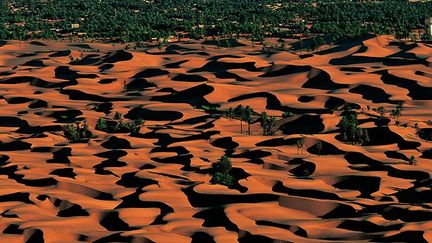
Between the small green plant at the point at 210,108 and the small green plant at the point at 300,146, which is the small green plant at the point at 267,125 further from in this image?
the small green plant at the point at 210,108

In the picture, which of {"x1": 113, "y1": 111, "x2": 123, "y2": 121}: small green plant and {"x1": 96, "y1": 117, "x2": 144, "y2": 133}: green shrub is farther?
{"x1": 113, "y1": 111, "x2": 123, "y2": 121}: small green plant

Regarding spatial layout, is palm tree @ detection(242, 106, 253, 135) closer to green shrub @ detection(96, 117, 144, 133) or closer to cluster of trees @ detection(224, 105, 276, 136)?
cluster of trees @ detection(224, 105, 276, 136)

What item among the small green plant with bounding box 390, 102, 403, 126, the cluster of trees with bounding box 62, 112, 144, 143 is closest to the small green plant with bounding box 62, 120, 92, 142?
the cluster of trees with bounding box 62, 112, 144, 143

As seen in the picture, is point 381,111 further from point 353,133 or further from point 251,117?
point 251,117

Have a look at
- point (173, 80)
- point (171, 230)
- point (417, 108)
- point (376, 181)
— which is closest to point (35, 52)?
point (173, 80)

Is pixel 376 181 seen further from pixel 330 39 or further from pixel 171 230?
pixel 330 39

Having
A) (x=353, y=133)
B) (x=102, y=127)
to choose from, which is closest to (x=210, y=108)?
(x=102, y=127)

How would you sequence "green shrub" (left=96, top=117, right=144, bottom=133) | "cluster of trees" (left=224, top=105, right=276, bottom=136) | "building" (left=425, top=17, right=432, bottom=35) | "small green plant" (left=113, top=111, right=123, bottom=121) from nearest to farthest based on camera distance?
1. "cluster of trees" (left=224, top=105, right=276, bottom=136)
2. "green shrub" (left=96, top=117, right=144, bottom=133)
3. "small green plant" (left=113, top=111, right=123, bottom=121)
4. "building" (left=425, top=17, right=432, bottom=35)

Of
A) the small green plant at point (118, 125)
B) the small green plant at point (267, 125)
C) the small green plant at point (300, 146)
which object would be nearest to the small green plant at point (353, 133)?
the small green plant at point (300, 146)
